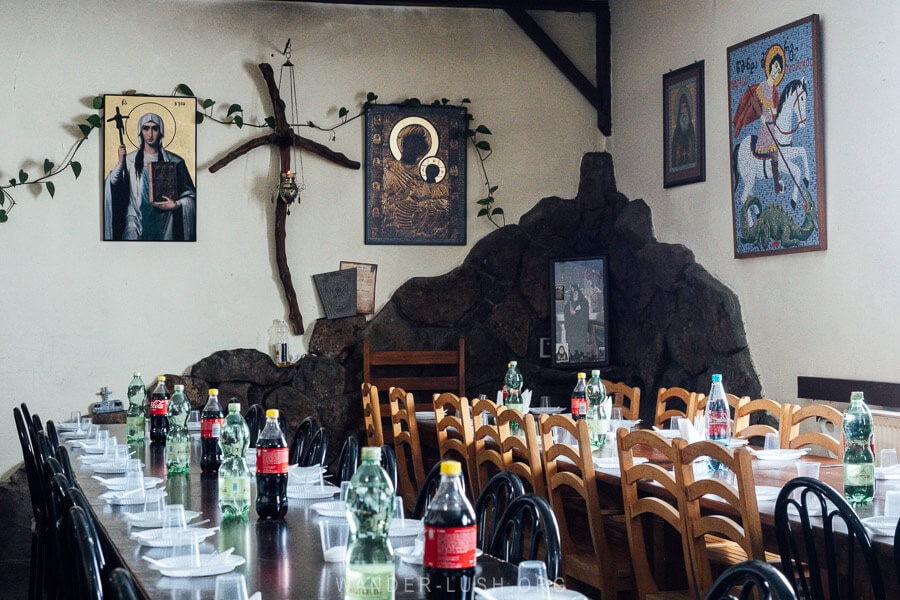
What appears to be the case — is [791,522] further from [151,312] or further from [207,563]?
[151,312]

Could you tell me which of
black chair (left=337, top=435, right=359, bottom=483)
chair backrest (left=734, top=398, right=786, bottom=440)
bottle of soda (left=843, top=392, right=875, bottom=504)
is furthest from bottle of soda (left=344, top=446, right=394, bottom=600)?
chair backrest (left=734, top=398, right=786, bottom=440)

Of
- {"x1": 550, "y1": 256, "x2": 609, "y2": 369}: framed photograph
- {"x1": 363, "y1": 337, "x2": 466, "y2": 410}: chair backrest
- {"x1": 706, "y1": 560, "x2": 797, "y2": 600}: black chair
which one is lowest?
{"x1": 706, "y1": 560, "x2": 797, "y2": 600}: black chair

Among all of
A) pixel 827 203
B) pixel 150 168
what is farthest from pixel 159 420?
pixel 827 203

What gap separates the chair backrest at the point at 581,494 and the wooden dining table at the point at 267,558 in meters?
1.05

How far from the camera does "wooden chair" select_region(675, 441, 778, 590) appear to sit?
279 centimetres

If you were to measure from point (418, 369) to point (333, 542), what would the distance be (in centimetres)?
475

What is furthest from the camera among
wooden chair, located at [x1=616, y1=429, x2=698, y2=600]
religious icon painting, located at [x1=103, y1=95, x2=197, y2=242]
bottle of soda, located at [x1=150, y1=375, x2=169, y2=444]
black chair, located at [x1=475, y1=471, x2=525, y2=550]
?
religious icon painting, located at [x1=103, y1=95, x2=197, y2=242]

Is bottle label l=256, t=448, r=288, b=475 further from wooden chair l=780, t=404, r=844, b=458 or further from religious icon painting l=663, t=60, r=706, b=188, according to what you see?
religious icon painting l=663, t=60, r=706, b=188

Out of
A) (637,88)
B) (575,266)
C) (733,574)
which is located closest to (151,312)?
(575,266)

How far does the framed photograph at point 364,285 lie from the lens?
7109 millimetres

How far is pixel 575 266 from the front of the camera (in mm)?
7246

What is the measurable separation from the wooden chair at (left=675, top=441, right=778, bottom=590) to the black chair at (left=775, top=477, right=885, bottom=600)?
87 millimetres

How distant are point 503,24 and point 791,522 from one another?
5.33 m

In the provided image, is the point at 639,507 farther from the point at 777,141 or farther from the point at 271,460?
the point at 777,141
